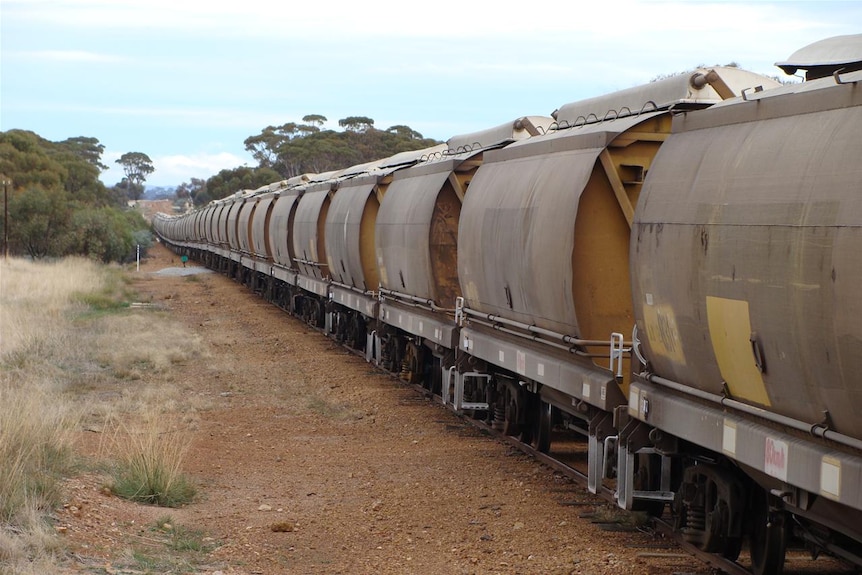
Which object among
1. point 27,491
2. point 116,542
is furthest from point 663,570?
point 27,491

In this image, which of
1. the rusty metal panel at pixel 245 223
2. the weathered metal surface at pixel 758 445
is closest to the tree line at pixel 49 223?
the rusty metal panel at pixel 245 223

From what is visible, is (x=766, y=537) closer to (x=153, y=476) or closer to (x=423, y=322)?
(x=153, y=476)

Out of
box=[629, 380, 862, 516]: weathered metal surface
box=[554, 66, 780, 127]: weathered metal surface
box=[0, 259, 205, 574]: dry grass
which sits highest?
box=[554, 66, 780, 127]: weathered metal surface

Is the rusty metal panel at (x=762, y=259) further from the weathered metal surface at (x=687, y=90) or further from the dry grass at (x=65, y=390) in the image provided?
the dry grass at (x=65, y=390)

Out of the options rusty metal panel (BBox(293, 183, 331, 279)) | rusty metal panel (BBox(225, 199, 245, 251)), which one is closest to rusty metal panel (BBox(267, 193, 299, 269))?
rusty metal panel (BBox(293, 183, 331, 279))

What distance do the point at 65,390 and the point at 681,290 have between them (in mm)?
12263

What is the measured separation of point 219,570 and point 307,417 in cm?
743

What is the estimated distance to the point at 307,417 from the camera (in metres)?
15.5

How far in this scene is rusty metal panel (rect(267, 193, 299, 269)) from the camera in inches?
1148

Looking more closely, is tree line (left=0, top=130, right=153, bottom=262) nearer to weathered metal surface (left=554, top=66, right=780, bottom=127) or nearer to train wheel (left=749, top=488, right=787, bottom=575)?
weathered metal surface (left=554, top=66, right=780, bottom=127)

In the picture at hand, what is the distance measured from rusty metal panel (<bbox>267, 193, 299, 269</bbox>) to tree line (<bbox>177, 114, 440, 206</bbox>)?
61.2 metres

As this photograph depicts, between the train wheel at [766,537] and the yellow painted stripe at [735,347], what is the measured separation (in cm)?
101

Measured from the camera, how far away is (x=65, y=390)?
1719cm

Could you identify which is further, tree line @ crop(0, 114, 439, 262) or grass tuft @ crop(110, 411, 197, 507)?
tree line @ crop(0, 114, 439, 262)
